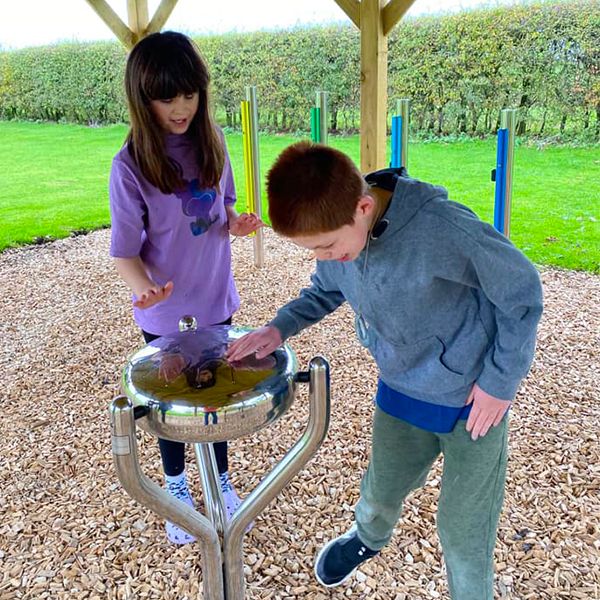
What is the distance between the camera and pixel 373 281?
1412 mm

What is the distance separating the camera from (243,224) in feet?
6.73

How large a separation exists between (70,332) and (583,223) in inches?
220

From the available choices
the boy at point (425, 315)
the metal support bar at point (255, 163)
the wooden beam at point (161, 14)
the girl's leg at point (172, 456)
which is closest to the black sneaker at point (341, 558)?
the boy at point (425, 315)

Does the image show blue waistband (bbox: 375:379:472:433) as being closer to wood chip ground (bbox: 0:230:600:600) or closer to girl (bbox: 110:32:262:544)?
girl (bbox: 110:32:262:544)

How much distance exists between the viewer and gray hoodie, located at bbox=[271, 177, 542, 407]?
1268 mm

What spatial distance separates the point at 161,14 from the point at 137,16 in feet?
0.94

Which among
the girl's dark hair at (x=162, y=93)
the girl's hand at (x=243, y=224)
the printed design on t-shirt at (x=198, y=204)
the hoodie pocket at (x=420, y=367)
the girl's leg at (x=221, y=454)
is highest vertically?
the girl's dark hair at (x=162, y=93)

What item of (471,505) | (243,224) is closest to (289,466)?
(471,505)

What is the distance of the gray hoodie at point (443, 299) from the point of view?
49.9 inches

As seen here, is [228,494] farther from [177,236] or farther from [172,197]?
[172,197]

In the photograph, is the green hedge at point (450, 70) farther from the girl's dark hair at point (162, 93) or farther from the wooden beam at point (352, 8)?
the girl's dark hair at point (162, 93)

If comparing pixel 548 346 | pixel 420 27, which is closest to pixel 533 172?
pixel 420 27

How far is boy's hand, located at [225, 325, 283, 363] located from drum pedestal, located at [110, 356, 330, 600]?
12 centimetres

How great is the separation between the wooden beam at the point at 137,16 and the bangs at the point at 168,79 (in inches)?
177
